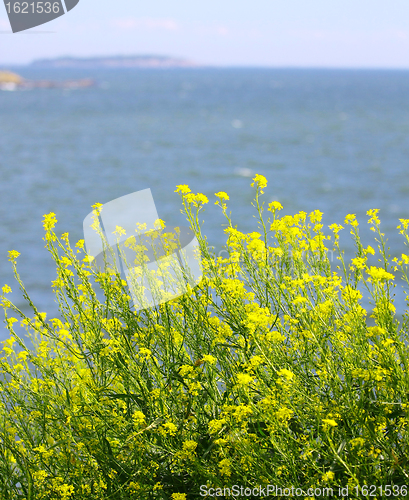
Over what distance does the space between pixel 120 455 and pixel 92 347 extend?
476mm

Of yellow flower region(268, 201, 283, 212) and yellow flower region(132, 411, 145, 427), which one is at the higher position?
yellow flower region(268, 201, 283, 212)

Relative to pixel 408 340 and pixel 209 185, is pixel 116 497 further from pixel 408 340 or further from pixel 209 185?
pixel 209 185

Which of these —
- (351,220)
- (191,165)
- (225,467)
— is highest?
(351,220)

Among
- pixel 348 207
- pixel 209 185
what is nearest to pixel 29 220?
pixel 209 185

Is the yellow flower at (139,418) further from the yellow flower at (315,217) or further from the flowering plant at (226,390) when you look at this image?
the yellow flower at (315,217)

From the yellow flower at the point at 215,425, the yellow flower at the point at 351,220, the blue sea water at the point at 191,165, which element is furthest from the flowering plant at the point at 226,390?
the blue sea water at the point at 191,165

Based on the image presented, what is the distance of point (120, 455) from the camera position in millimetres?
2254

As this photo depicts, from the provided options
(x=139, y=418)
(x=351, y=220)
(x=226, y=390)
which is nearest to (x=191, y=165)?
(x=351, y=220)

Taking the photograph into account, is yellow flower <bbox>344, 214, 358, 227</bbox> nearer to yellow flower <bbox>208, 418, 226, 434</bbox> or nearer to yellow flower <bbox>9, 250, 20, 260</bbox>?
yellow flower <bbox>208, 418, 226, 434</bbox>

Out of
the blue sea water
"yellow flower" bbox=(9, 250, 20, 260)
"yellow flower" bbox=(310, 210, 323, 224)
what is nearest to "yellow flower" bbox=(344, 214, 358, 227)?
"yellow flower" bbox=(310, 210, 323, 224)

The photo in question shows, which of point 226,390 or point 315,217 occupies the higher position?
point 315,217

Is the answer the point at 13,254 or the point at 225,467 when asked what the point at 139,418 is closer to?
the point at 225,467

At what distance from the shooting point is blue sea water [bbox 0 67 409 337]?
18.0m

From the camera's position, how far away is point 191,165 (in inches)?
1148
